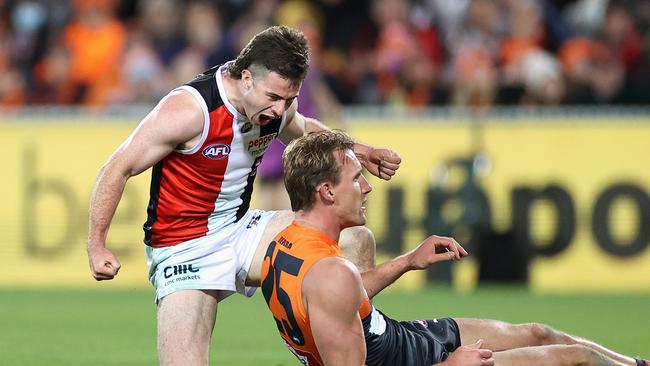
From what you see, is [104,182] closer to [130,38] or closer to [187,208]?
[187,208]

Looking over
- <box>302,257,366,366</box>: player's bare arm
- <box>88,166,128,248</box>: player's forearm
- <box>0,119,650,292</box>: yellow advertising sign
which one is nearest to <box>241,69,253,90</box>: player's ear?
<box>88,166,128,248</box>: player's forearm

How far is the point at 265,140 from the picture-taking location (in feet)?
24.0

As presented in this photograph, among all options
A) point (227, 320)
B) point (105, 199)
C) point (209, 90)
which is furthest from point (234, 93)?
point (227, 320)

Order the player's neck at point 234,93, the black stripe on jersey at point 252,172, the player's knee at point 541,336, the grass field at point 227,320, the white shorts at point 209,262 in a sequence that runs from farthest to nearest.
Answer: the grass field at point 227,320
the black stripe on jersey at point 252,172
the white shorts at point 209,262
the player's neck at point 234,93
the player's knee at point 541,336

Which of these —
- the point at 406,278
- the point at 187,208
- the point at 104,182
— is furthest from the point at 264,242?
the point at 406,278

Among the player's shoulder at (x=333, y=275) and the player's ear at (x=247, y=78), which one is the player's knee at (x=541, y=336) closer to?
the player's shoulder at (x=333, y=275)

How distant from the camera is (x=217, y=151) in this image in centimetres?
Answer: 709

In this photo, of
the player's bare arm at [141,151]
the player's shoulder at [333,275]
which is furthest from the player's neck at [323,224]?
the player's bare arm at [141,151]

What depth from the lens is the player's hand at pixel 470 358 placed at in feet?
18.9

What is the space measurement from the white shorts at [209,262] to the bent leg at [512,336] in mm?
1322

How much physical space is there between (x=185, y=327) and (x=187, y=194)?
78cm

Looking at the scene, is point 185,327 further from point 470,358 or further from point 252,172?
point 470,358

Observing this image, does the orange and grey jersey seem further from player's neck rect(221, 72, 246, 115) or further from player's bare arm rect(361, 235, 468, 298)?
player's neck rect(221, 72, 246, 115)

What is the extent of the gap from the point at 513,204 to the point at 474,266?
83 centimetres
